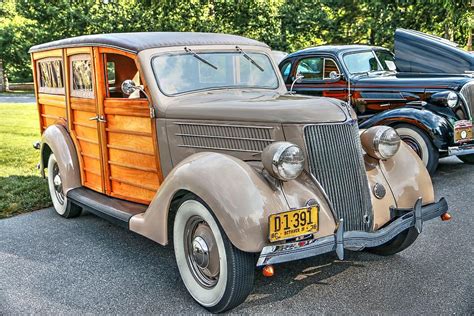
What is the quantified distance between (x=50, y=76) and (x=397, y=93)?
4.91m

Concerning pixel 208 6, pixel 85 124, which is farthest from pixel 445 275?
pixel 208 6

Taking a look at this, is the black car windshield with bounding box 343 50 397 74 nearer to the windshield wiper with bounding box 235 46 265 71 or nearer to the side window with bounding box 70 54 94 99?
the windshield wiper with bounding box 235 46 265 71

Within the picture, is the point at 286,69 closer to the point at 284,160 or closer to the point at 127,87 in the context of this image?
the point at 127,87

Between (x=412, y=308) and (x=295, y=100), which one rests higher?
(x=295, y=100)

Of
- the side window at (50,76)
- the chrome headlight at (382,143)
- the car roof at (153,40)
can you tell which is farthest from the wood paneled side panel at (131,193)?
the chrome headlight at (382,143)

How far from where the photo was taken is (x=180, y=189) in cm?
311

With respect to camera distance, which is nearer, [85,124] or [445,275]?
[445,275]

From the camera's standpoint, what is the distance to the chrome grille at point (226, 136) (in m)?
3.24

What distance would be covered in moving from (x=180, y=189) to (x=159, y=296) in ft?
2.54

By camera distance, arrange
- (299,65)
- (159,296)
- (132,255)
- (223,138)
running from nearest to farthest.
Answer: (159,296), (223,138), (132,255), (299,65)

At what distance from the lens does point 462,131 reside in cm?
623

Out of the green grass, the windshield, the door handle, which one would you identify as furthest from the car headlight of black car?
the green grass

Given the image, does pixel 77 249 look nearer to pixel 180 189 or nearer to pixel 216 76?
pixel 180 189

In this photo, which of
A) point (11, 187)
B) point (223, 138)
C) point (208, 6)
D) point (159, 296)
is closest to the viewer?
point (159, 296)
